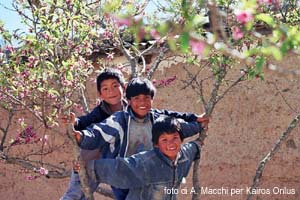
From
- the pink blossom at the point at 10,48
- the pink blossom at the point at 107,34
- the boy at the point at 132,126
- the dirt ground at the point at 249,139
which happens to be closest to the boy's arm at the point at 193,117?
the boy at the point at 132,126

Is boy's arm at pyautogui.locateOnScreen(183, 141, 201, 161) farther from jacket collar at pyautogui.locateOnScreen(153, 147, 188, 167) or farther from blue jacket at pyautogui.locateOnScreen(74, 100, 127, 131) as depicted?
blue jacket at pyautogui.locateOnScreen(74, 100, 127, 131)

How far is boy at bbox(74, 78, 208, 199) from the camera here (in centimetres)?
314

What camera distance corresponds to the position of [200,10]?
3.24 meters

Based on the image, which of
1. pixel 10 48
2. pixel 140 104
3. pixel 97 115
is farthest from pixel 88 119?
pixel 10 48

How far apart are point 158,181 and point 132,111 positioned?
38cm

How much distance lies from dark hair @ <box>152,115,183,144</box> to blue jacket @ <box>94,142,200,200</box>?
8 centimetres

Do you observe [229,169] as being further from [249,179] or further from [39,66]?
[39,66]

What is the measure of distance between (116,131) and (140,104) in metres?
0.18

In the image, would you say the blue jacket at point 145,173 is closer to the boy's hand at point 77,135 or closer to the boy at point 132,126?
the boy at point 132,126

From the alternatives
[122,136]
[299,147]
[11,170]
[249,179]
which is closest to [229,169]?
[249,179]

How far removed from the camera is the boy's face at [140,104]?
3.21 metres

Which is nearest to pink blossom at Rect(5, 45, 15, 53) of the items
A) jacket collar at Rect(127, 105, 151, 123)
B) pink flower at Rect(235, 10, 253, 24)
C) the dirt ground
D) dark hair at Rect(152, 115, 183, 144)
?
jacket collar at Rect(127, 105, 151, 123)

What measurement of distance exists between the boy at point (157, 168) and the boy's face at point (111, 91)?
293mm

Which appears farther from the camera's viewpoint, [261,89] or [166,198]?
[261,89]
